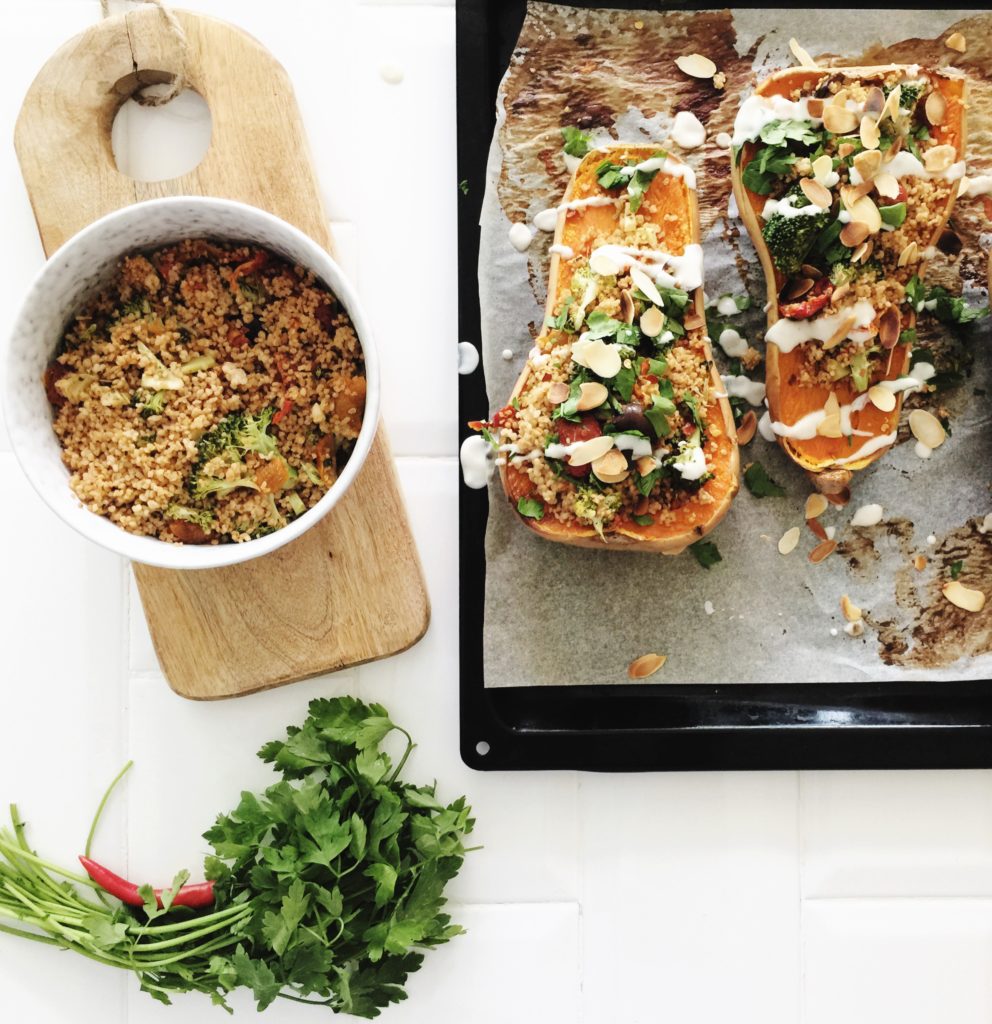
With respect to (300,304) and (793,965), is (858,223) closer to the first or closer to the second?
(300,304)

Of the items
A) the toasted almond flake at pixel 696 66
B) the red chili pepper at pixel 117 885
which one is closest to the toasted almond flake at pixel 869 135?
the toasted almond flake at pixel 696 66

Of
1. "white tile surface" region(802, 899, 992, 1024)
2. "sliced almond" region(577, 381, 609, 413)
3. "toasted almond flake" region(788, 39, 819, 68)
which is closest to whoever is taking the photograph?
"sliced almond" region(577, 381, 609, 413)

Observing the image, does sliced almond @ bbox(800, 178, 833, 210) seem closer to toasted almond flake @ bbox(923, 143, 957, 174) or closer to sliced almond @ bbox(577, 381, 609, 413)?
toasted almond flake @ bbox(923, 143, 957, 174)

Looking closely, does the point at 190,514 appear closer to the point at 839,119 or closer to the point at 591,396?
the point at 591,396

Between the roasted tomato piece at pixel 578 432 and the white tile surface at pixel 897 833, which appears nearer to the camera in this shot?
the roasted tomato piece at pixel 578 432

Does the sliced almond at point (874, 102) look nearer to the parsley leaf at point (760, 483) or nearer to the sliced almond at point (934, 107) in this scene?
the sliced almond at point (934, 107)

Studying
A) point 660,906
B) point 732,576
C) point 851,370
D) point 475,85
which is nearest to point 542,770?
point 660,906

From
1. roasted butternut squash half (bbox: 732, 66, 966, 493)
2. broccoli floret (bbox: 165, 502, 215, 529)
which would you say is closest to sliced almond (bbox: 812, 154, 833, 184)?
roasted butternut squash half (bbox: 732, 66, 966, 493)
